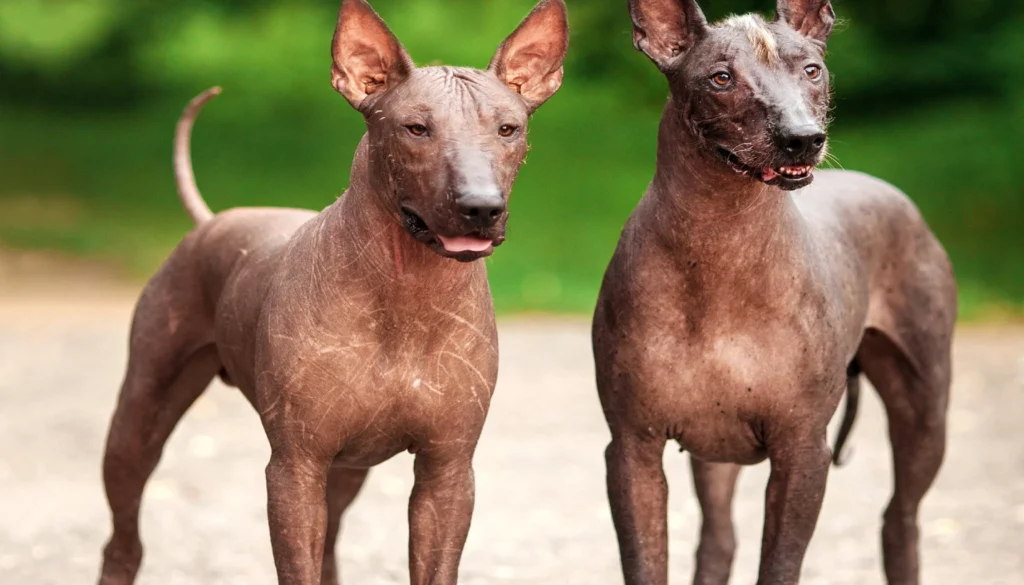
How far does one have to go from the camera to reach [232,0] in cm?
1975

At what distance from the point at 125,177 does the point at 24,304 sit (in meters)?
3.41

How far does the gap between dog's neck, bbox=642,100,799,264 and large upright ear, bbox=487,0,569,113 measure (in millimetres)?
487

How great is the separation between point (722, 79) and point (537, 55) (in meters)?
0.57

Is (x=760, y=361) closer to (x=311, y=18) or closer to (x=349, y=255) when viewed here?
(x=349, y=255)

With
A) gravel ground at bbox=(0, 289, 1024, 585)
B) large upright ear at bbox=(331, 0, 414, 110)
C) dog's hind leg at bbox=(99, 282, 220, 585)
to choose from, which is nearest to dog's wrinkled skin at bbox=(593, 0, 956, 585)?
large upright ear at bbox=(331, 0, 414, 110)

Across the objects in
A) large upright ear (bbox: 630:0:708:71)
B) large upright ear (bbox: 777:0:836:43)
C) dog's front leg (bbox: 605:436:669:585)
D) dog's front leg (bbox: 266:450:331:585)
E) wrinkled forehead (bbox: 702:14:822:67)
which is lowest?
dog's front leg (bbox: 266:450:331:585)

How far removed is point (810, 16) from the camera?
5465 millimetres

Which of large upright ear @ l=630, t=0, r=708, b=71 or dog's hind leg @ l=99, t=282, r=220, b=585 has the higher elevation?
large upright ear @ l=630, t=0, r=708, b=71

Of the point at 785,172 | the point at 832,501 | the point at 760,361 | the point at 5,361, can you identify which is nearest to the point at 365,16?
the point at 785,172

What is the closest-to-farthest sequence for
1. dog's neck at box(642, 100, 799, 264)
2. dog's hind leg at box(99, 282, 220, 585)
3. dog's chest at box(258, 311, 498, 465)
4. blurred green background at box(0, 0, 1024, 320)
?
dog's chest at box(258, 311, 498, 465)
dog's neck at box(642, 100, 799, 264)
dog's hind leg at box(99, 282, 220, 585)
blurred green background at box(0, 0, 1024, 320)

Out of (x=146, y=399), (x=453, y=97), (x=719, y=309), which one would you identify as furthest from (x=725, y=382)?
(x=146, y=399)

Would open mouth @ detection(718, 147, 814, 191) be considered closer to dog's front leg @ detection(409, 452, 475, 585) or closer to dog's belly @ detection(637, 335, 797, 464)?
dog's belly @ detection(637, 335, 797, 464)

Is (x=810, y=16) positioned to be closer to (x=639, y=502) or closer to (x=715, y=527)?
(x=639, y=502)

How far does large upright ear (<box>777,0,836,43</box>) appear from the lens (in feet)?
17.9
